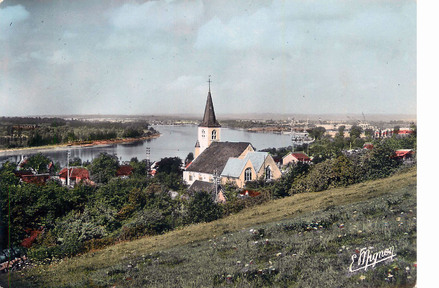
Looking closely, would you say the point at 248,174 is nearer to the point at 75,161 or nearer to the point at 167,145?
the point at 167,145

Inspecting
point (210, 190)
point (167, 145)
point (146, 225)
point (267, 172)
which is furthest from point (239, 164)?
point (146, 225)

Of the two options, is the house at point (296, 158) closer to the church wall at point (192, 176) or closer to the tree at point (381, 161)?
the tree at point (381, 161)

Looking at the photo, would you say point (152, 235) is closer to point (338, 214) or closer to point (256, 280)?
point (256, 280)

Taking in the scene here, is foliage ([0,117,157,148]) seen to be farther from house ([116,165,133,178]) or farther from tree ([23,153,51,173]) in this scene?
house ([116,165,133,178])

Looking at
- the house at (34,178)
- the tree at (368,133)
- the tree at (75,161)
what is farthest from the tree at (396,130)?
the house at (34,178)
